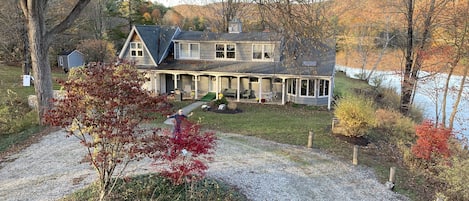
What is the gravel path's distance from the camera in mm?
8781

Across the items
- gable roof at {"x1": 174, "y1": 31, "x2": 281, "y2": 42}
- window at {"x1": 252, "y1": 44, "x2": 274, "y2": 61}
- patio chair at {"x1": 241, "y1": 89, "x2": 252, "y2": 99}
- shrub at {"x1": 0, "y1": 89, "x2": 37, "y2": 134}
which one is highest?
gable roof at {"x1": 174, "y1": 31, "x2": 281, "y2": 42}

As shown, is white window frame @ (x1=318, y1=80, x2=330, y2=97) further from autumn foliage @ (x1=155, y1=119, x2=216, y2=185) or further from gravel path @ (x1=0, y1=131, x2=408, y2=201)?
autumn foliage @ (x1=155, y1=119, x2=216, y2=185)

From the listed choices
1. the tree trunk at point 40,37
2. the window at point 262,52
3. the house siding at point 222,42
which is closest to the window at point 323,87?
the house siding at point 222,42

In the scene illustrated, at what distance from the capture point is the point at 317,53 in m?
22.3

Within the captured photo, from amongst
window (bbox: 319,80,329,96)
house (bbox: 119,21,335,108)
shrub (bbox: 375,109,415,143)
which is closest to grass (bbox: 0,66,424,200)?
shrub (bbox: 375,109,415,143)

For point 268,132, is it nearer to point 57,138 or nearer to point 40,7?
point 57,138

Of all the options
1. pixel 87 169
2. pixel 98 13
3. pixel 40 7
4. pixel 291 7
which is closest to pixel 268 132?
pixel 291 7

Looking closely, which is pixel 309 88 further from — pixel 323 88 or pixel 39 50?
pixel 39 50

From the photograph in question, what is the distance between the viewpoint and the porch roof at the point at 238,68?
20719 mm

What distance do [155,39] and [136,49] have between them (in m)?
1.58

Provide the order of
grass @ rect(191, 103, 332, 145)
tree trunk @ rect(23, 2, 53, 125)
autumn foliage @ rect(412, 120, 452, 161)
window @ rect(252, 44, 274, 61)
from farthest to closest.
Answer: window @ rect(252, 44, 274, 61), grass @ rect(191, 103, 332, 145), tree trunk @ rect(23, 2, 53, 125), autumn foliage @ rect(412, 120, 452, 161)

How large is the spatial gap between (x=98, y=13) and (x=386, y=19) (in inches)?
1170

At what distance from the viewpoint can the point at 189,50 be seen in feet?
78.2

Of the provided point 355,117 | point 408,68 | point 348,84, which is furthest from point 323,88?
point 348,84
